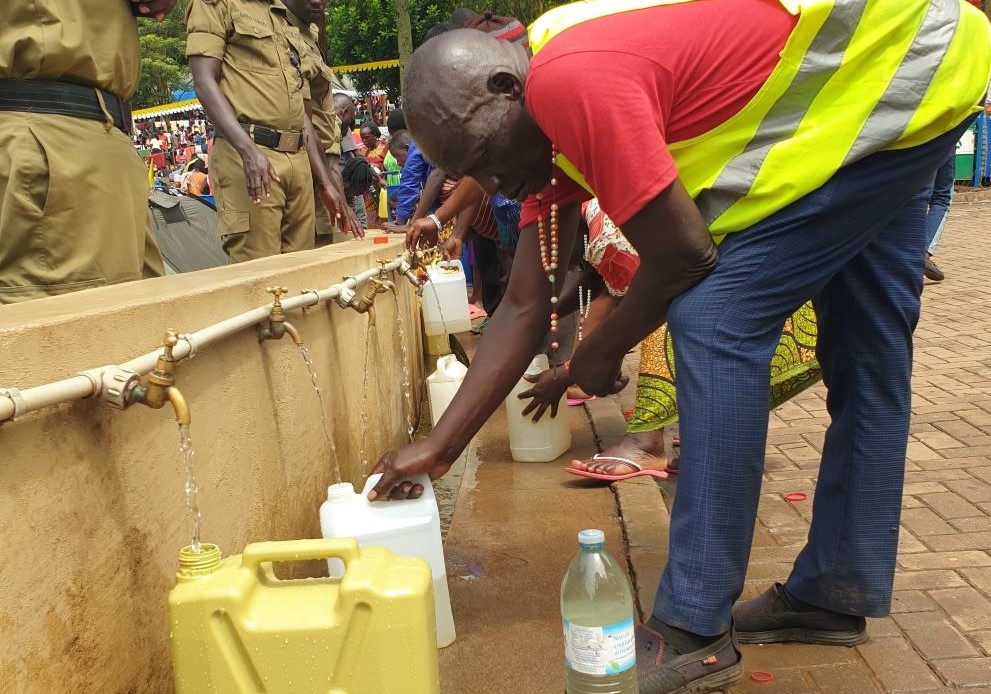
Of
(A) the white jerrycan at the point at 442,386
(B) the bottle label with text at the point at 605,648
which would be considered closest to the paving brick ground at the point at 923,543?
(B) the bottle label with text at the point at 605,648

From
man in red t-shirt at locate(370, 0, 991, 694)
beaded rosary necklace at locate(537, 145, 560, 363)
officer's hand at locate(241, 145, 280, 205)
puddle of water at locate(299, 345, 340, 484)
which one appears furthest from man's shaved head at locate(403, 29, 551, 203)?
officer's hand at locate(241, 145, 280, 205)

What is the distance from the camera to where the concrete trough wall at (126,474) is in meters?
1.41

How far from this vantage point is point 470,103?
1.90 metres

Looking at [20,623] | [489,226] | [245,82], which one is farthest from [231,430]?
[489,226]

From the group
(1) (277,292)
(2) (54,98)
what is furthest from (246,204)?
(1) (277,292)

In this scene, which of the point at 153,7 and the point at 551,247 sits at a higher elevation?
the point at 153,7

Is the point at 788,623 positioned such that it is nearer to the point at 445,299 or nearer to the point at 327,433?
the point at 327,433

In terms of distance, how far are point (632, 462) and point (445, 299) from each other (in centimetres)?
253

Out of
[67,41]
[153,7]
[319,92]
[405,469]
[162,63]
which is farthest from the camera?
[162,63]

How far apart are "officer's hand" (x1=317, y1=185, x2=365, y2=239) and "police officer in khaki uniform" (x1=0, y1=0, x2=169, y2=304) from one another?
7.64ft

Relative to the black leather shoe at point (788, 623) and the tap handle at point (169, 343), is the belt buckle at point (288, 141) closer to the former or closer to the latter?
the tap handle at point (169, 343)

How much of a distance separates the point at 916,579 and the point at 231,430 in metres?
1.80

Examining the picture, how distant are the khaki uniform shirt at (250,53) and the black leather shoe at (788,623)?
3.44 meters

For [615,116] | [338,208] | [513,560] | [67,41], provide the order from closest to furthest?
[615,116], [67,41], [513,560], [338,208]
